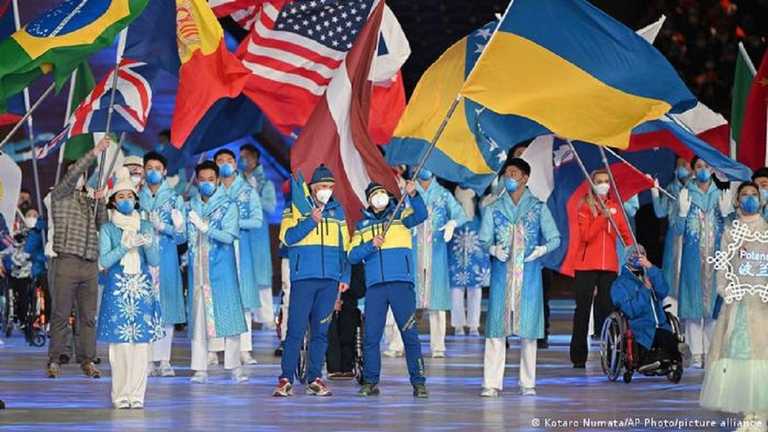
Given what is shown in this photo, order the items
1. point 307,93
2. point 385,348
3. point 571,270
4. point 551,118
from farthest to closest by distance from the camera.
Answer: point 385,348, point 571,270, point 307,93, point 551,118

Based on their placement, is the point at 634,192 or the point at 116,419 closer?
the point at 116,419

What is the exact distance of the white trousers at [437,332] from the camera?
23953 mm

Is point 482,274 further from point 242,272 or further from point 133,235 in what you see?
point 133,235

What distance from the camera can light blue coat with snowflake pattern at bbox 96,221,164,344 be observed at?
16344mm

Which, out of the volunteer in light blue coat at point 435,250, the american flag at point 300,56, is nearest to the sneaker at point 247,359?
the volunteer in light blue coat at point 435,250

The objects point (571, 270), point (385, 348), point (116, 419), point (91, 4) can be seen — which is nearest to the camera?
point (116, 419)

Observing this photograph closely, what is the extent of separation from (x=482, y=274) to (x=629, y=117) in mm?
10876

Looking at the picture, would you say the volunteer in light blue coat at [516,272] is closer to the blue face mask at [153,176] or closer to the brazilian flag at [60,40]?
the blue face mask at [153,176]

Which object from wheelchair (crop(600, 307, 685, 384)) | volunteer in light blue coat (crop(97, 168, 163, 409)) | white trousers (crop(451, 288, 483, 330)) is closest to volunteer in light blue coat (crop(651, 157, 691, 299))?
wheelchair (crop(600, 307, 685, 384))

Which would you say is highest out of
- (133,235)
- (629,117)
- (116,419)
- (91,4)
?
(91,4)

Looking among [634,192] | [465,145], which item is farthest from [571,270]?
[465,145]

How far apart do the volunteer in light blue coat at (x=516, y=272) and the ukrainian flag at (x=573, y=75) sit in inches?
49.8

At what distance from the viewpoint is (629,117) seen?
55.6 ft

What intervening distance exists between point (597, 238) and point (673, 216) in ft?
3.86
